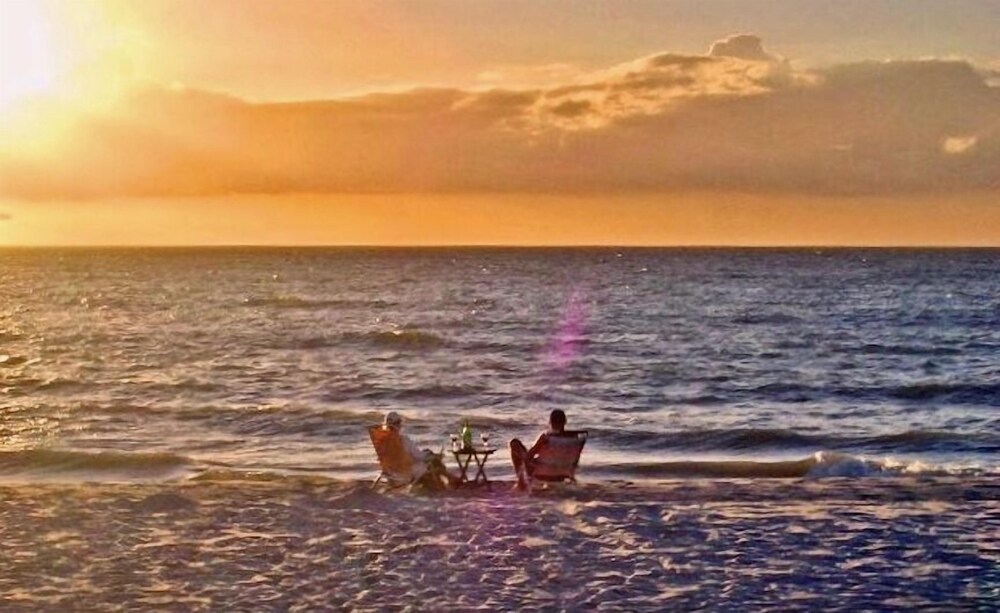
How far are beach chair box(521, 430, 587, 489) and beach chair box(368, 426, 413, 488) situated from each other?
68.9 inches

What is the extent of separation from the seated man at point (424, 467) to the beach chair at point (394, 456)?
0.18ft

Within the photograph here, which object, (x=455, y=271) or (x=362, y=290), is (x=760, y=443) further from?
(x=455, y=271)

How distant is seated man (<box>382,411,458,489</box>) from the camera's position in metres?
18.8

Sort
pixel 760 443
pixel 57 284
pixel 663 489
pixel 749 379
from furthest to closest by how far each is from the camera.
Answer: pixel 57 284 → pixel 749 379 → pixel 760 443 → pixel 663 489

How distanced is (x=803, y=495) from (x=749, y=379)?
68.0 ft

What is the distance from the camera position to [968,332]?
185 ft

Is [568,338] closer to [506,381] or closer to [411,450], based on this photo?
[506,381]

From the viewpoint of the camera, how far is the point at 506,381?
3884 cm

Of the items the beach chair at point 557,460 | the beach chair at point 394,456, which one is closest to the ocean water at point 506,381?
the beach chair at point 557,460

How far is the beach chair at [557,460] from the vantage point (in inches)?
747

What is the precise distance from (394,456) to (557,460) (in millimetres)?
2471

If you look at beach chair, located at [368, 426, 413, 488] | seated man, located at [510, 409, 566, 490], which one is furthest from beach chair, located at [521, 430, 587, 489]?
beach chair, located at [368, 426, 413, 488]

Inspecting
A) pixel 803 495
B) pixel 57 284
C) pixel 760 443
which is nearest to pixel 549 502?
pixel 803 495

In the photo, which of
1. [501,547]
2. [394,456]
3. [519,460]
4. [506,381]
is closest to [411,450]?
[394,456]
